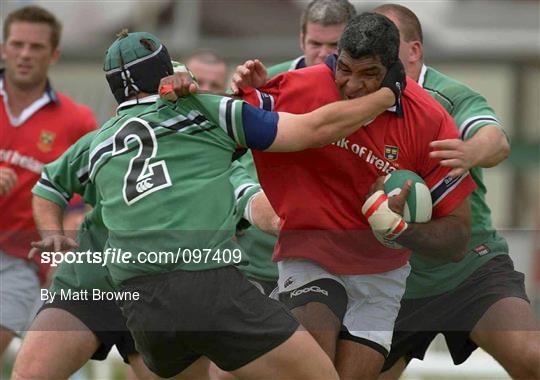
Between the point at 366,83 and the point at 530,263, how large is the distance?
15.6 ft

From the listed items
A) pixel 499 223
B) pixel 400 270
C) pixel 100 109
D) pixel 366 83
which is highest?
pixel 366 83

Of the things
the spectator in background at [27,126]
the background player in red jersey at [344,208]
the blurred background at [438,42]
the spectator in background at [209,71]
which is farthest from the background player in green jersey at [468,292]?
the blurred background at [438,42]

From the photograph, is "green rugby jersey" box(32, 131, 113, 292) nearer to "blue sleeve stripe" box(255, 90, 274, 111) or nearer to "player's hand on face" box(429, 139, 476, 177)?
"blue sleeve stripe" box(255, 90, 274, 111)

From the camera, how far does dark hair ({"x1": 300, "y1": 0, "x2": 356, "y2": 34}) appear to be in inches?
316

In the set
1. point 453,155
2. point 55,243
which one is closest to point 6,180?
point 55,243

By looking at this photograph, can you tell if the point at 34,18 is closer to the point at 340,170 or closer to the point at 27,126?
the point at 27,126

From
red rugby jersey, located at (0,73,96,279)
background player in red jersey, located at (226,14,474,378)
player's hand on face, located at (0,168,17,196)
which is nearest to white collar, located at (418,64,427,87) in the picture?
background player in red jersey, located at (226,14,474,378)

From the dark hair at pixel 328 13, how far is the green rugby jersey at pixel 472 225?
2.62 ft

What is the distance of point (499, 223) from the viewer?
63.8 ft

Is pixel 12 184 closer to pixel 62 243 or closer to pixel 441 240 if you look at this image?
pixel 62 243

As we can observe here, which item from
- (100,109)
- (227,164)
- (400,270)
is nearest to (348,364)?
(400,270)

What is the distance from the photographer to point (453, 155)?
6.38 metres

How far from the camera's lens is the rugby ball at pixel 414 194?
20.7 ft

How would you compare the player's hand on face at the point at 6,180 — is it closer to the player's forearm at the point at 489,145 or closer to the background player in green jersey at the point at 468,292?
the background player in green jersey at the point at 468,292
